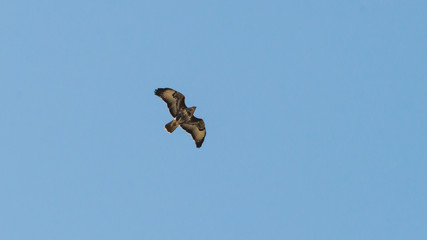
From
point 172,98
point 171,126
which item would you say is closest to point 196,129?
point 171,126

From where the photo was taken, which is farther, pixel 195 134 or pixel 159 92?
pixel 195 134

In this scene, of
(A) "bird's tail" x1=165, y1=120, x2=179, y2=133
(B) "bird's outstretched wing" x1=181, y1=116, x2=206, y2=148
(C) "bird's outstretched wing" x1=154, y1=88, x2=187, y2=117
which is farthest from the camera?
(B) "bird's outstretched wing" x1=181, y1=116, x2=206, y2=148

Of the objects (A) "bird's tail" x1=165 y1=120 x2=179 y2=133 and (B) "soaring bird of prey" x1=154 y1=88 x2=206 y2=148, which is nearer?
(B) "soaring bird of prey" x1=154 y1=88 x2=206 y2=148

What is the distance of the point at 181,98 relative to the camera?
36.8 meters

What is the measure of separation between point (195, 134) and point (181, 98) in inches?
114

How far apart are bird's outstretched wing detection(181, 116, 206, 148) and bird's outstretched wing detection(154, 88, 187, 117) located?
4.04ft

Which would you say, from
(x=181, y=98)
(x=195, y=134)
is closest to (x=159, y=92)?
(x=181, y=98)

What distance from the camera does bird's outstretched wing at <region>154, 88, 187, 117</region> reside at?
3650cm

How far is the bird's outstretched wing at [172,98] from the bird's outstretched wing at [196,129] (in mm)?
1233

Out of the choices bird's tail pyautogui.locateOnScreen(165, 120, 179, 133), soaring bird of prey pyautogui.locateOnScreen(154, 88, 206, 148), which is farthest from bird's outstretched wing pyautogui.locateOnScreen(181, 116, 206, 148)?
bird's tail pyautogui.locateOnScreen(165, 120, 179, 133)

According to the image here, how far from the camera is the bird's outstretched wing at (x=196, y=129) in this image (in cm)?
3838

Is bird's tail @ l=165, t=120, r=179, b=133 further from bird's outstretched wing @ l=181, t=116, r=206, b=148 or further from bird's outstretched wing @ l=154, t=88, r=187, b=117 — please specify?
bird's outstretched wing @ l=181, t=116, r=206, b=148

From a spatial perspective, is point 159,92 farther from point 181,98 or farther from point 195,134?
point 195,134

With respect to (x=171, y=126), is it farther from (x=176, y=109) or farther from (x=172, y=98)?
(x=172, y=98)
